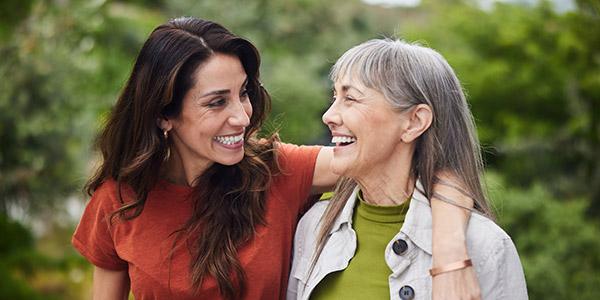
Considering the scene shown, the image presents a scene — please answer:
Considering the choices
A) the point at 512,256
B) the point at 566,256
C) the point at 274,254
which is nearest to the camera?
the point at 512,256

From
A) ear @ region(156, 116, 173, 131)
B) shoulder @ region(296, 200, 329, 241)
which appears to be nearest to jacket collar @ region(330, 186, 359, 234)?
shoulder @ region(296, 200, 329, 241)

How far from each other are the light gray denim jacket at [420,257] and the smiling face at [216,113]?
1.58 feet

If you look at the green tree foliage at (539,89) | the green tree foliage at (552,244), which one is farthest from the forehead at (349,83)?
the green tree foliage at (539,89)

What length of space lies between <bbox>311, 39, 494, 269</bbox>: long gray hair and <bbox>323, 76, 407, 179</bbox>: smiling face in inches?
1.2

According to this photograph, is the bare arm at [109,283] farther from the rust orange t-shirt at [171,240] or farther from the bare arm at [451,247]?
the bare arm at [451,247]

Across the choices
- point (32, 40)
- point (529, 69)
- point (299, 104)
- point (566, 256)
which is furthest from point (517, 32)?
point (32, 40)

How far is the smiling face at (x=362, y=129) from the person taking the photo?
195 cm

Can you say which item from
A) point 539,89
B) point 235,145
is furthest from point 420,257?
point 539,89

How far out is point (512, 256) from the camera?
1851 mm

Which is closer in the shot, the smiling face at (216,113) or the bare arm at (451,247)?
the bare arm at (451,247)

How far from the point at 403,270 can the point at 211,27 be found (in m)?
1.09

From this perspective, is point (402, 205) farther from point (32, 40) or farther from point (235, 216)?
point (32, 40)

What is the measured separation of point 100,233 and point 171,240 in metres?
0.29

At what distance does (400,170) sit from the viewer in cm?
205
